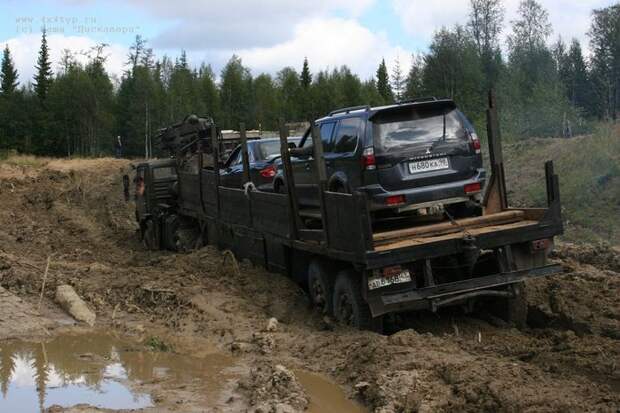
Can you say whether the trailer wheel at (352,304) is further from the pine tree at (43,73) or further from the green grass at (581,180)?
the pine tree at (43,73)

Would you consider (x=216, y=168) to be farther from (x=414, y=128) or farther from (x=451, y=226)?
(x=451, y=226)

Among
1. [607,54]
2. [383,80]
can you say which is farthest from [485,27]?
[383,80]

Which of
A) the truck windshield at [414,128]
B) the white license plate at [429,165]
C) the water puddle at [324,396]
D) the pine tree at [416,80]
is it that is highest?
the pine tree at [416,80]

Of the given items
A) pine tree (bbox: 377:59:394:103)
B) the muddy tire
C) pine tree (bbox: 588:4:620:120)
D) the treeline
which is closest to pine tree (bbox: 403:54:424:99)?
the treeline

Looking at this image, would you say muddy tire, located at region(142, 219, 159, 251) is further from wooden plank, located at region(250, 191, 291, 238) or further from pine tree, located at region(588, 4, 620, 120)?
pine tree, located at region(588, 4, 620, 120)

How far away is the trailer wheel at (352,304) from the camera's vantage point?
7766mm

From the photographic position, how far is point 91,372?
7.25 meters

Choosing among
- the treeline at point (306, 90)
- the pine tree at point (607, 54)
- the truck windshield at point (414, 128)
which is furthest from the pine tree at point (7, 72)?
the truck windshield at point (414, 128)

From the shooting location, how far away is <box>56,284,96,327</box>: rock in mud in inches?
367

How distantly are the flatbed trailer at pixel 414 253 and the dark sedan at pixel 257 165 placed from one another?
2210 millimetres

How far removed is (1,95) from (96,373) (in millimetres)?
76048

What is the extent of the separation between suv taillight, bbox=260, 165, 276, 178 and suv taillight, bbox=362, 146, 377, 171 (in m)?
3.89

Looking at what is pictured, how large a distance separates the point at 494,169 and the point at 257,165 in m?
4.46

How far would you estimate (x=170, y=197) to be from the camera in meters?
16.5
